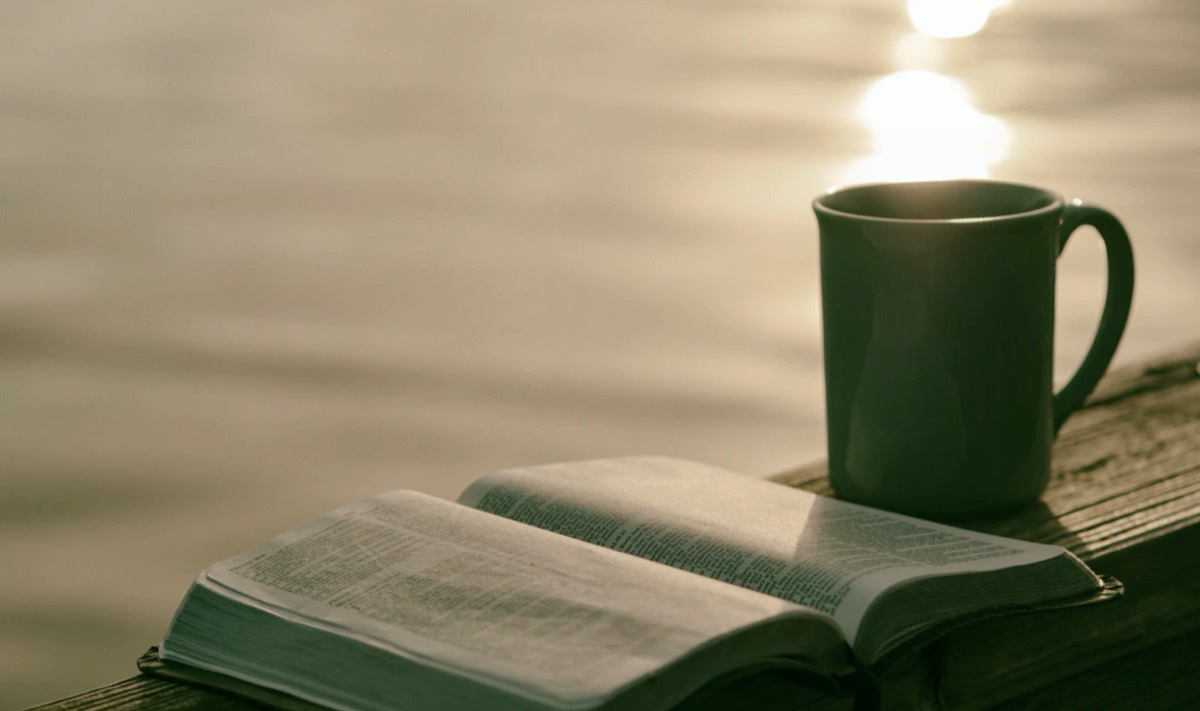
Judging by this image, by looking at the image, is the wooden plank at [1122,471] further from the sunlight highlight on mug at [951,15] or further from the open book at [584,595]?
the sunlight highlight on mug at [951,15]

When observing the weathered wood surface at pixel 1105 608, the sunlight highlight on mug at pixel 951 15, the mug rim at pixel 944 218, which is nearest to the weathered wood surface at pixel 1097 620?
the weathered wood surface at pixel 1105 608

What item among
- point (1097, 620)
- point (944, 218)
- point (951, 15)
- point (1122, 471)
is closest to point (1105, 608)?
point (1097, 620)


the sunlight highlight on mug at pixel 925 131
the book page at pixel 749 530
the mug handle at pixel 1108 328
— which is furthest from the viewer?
the sunlight highlight on mug at pixel 925 131

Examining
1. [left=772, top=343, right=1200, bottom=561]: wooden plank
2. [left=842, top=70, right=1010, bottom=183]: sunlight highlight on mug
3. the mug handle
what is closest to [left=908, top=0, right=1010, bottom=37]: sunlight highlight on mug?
[left=842, top=70, right=1010, bottom=183]: sunlight highlight on mug

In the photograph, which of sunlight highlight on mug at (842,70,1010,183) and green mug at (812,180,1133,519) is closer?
green mug at (812,180,1133,519)

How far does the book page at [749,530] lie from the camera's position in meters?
0.64

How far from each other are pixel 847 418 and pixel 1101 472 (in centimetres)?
16

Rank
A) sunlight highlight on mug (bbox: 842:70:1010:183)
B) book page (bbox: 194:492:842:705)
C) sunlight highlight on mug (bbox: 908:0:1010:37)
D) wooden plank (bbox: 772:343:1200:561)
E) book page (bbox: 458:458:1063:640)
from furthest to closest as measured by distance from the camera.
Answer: sunlight highlight on mug (bbox: 908:0:1010:37)
sunlight highlight on mug (bbox: 842:70:1010:183)
wooden plank (bbox: 772:343:1200:561)
book page (bbox: 458:458:1063:640)
book page (bbox: 194:492:842:705)

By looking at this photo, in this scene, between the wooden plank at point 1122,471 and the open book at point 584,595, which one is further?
the wooden plank at point 1122,471

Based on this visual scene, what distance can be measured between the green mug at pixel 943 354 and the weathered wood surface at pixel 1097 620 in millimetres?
39

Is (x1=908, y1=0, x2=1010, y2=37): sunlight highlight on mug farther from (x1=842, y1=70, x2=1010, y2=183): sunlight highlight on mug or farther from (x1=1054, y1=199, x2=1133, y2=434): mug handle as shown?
(x1=1054, y1=199, x2=1133, y2=434): mug handle

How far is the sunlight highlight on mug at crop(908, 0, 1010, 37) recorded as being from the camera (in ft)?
17.6

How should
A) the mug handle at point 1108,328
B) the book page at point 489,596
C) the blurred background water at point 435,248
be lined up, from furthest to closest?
the blurred background water at point 435,248, the mug handle at point 1108,328, the book page at point 489,596

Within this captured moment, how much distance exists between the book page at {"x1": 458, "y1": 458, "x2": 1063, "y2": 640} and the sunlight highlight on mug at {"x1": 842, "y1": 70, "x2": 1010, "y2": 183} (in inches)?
81.4
